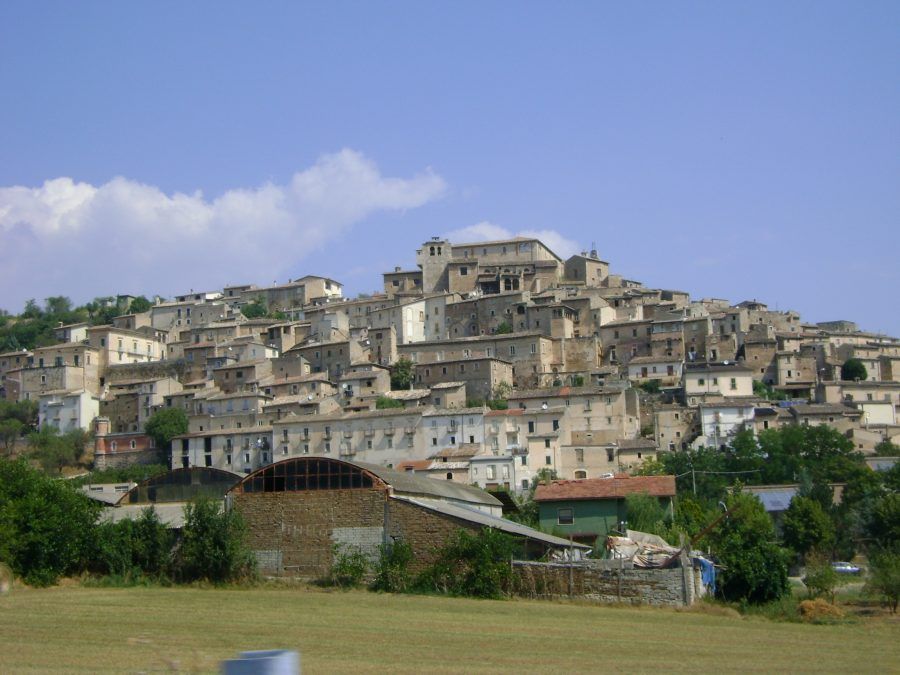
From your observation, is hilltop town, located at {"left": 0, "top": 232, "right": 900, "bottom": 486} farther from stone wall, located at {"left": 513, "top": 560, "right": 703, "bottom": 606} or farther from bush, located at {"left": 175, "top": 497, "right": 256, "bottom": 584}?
stone wall, located at {"left": 513, "top": 560, "right": 703, "bottom": 606}

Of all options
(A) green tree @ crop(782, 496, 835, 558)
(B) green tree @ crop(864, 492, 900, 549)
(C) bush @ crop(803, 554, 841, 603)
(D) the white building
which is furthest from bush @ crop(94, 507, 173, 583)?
(D) the white building

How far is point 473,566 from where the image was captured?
98.5 feet

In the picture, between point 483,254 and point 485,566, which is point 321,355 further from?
point 485,566

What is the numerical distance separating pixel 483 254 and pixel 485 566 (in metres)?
70.5

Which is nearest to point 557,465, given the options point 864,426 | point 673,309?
point 864,426

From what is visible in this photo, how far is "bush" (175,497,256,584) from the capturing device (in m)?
32.2

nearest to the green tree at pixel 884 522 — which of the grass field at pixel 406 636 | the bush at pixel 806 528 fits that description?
the bush at pixel 806 528

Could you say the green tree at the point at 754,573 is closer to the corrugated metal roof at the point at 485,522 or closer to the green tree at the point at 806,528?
the corrugated metal roof at the point at 485,522

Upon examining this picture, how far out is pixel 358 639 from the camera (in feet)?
70.1

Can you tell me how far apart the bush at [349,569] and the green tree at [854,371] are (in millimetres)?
57837

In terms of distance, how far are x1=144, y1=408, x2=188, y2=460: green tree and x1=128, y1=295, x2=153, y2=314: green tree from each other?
33323 mm

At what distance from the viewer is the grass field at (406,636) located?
1898cm

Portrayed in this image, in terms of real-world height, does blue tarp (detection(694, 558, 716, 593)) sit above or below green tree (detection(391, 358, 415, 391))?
below

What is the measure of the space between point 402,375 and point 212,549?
4735 cm
